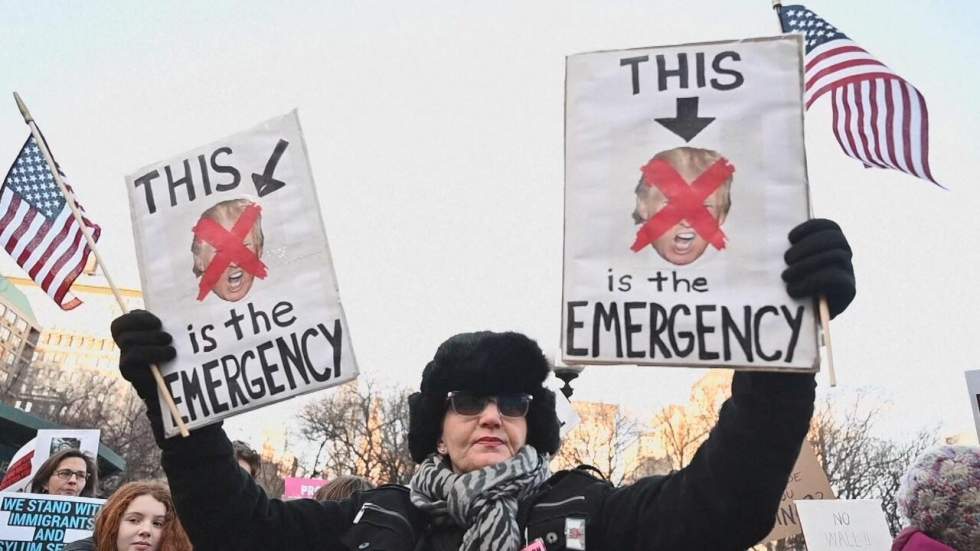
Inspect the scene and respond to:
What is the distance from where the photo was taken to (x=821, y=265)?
2498 millimetres

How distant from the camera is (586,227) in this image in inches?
112

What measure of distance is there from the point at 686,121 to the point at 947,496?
172 centimetres

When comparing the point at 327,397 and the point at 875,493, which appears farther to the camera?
the point at 327,397

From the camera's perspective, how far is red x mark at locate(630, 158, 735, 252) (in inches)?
109

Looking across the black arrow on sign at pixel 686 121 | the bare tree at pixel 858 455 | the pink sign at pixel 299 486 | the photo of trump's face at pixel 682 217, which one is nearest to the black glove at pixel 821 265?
the photo of trump's face at pixel 682 217

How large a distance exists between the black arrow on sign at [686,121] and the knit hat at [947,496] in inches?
64.6

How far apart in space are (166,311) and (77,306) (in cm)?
362

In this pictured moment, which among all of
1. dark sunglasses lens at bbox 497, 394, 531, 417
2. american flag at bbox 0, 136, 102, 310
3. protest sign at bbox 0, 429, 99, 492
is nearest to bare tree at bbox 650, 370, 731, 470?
protest sign at bbox 0, 429, 99, 492

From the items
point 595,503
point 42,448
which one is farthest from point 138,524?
point 42,448

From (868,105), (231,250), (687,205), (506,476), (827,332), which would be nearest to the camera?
(827,332)

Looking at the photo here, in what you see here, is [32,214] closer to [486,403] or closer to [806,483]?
[486,403]

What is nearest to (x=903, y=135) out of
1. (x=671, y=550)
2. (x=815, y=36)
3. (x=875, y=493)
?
(x=815, y=36)

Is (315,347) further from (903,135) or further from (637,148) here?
(903,135)

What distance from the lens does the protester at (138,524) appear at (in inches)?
177
